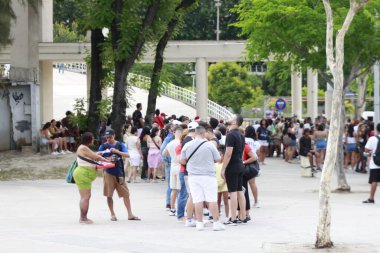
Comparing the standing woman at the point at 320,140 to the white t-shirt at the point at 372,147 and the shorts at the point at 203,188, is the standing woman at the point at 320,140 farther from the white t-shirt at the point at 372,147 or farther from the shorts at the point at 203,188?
the shorts at the point at 203,188

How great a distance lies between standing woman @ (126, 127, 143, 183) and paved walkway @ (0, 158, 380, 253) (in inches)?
60.7

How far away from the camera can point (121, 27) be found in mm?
28875

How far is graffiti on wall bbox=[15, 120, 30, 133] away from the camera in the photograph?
104ft

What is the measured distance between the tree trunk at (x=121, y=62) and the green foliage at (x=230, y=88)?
42311mm

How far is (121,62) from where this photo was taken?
29641mm

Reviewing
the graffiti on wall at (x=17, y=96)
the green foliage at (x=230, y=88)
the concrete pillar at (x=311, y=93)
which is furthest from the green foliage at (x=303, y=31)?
the green foliage at (x=230, y=88)

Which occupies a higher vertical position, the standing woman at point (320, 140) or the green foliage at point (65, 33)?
the green foliage at point (65, 33)

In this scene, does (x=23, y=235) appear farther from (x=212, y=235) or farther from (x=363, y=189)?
(x=363, y=189)

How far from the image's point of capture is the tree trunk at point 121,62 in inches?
1148

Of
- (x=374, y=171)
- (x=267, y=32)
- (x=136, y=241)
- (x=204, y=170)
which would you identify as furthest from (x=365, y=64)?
(x=136, y=241)

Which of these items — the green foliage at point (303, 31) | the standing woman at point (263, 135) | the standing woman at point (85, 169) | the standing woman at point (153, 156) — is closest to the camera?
the standing woman at point (85, 169)

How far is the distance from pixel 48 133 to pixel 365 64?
38.2ft

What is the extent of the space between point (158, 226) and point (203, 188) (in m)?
1.35

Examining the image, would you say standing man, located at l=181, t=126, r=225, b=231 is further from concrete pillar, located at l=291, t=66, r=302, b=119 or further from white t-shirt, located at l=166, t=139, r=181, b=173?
concrete pillar, located at l=291, t=66, r=302, b=119
